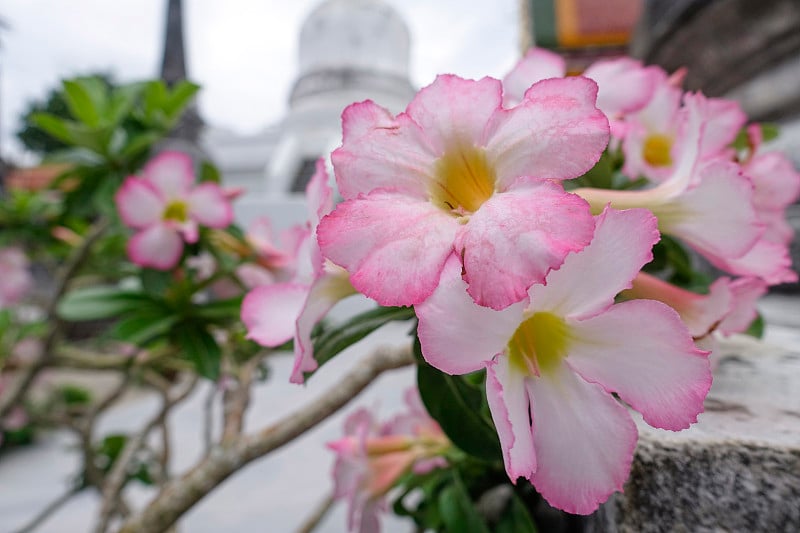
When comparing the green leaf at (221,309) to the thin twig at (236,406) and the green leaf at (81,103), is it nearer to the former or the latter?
the thin twig at (236,406)

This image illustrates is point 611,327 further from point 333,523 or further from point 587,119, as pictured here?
point 333,523

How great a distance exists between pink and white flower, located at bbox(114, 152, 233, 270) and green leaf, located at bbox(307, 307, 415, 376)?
1.31 ft

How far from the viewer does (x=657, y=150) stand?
432 millimetres

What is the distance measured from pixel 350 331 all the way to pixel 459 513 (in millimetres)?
246

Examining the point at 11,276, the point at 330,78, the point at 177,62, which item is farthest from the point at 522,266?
the point at 330,78

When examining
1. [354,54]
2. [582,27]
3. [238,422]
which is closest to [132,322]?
[238,422]

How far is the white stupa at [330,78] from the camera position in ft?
22.8

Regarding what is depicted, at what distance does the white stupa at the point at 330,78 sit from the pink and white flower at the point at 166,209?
603 centimetres

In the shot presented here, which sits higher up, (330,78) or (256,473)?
(330,78)

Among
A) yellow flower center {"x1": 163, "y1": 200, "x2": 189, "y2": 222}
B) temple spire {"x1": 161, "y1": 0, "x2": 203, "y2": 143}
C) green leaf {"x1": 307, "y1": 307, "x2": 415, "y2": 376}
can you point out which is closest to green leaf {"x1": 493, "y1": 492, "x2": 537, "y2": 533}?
green leaf {"x1": 307, "y1": 307, "x2": 415, "y2": 376}

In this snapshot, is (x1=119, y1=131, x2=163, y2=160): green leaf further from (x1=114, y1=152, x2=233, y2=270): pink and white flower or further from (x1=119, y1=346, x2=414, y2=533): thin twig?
(x1=119, y1=346, x2=414, y2=533): thin twig

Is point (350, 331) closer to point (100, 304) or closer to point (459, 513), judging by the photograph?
point (459, 513)

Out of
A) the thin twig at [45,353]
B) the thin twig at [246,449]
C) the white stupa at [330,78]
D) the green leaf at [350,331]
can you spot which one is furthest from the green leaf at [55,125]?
the white stupa at [330,78]

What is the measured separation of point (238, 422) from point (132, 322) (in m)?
0.24
